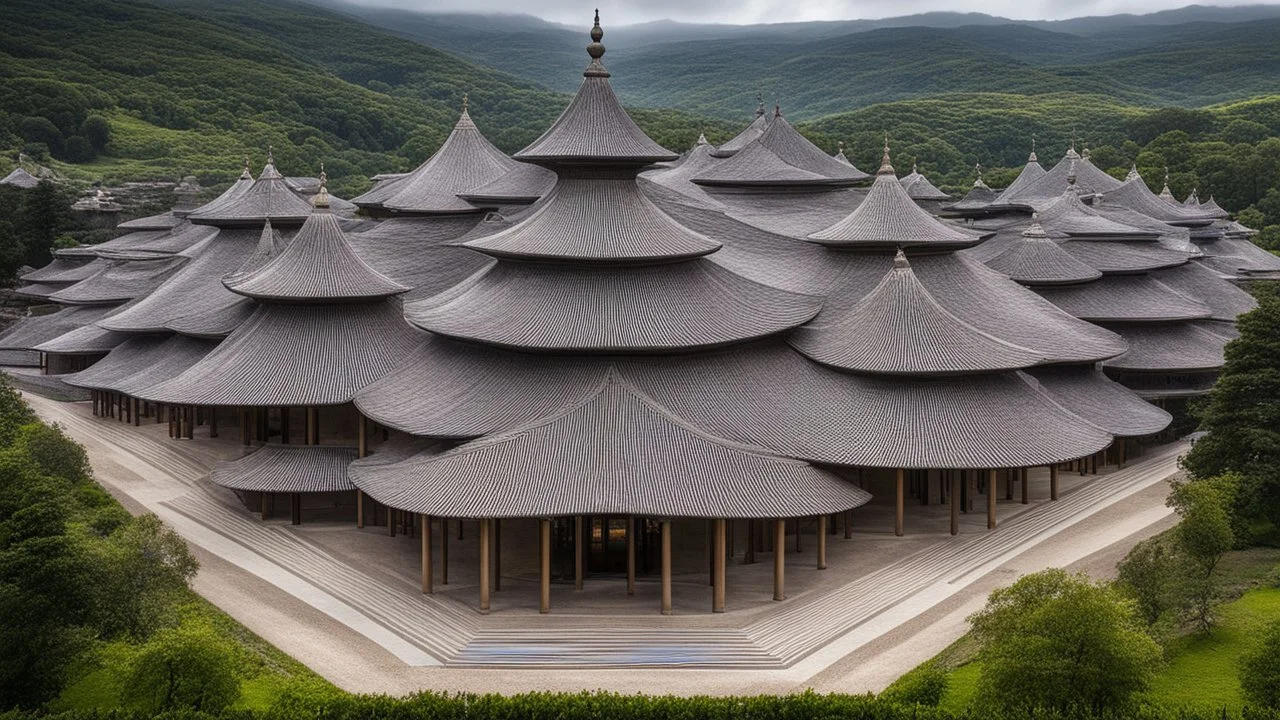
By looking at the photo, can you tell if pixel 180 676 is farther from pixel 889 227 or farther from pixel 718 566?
pixel 889 227

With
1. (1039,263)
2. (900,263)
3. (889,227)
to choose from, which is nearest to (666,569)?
(900,263)

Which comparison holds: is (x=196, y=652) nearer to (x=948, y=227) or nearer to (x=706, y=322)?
(x=706, y=322)

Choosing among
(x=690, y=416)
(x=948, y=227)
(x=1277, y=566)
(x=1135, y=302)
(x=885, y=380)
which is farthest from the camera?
(x=1135, y=302)

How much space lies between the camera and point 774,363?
131 ft

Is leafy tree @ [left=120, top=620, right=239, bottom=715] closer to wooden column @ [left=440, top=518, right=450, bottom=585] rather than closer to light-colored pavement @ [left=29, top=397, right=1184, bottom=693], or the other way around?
light-colored pavement @ [left=29, top=397, right=1184, bottom=693]

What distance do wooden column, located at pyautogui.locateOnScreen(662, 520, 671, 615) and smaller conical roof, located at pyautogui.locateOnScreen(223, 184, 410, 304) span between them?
58.5 feet

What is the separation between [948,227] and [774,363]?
11230 mm

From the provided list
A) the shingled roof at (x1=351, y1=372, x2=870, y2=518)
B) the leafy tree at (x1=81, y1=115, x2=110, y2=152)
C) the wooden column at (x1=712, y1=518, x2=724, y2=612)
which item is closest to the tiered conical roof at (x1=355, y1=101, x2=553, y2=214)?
the shingled roof at (x1=351, y1=372, x2=870, y2=518)

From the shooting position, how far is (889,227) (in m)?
45.8

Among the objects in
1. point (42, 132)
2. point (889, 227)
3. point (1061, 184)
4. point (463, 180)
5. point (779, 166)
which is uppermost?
point (42, 132)

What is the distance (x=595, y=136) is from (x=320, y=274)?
465 inches

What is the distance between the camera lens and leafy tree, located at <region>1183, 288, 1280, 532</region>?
34906 mm


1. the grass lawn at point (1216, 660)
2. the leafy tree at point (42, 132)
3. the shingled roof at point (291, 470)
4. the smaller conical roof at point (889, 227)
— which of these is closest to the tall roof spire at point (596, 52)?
the smaller conical roof at point (889, 227)

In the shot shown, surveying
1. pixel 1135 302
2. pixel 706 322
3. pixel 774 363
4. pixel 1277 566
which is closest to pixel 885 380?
pixel 774 363
